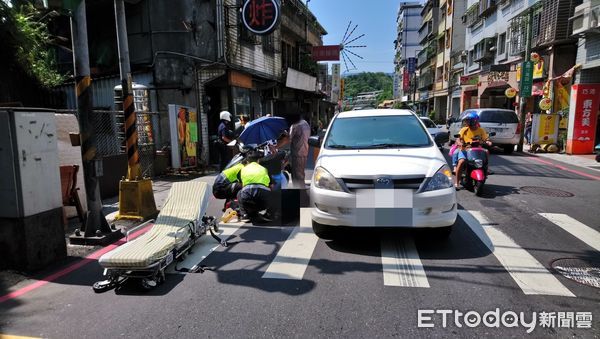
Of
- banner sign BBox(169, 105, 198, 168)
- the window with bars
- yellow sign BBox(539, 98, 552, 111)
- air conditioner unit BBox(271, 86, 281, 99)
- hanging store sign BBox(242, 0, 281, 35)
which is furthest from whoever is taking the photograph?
air conditioner unit BBox(271, 86, 281, 99)

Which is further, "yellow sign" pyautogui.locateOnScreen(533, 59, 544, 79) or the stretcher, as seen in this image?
"yellow sign" pyautogui.locateOnScreen(533, 59, 544, 79)

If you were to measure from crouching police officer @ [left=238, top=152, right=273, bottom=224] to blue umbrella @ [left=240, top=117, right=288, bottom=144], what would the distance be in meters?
1.18

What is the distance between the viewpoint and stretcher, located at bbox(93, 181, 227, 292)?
12.8ft

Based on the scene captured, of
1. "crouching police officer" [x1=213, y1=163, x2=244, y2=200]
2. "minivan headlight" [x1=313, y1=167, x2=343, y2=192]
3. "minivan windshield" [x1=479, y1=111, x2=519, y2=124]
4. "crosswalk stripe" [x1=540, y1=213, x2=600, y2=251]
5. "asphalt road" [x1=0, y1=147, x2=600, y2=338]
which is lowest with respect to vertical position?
"asphalt road" [x1=0, y1=147, x2=600, y2=338]

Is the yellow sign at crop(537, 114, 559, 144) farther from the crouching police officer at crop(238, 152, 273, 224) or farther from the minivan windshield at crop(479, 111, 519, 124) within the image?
the crouching police officer at crop(238, 152, 273, 224)

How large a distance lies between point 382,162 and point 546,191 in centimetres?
578

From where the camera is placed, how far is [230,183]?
643cm

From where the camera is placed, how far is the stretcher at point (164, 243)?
153 inches

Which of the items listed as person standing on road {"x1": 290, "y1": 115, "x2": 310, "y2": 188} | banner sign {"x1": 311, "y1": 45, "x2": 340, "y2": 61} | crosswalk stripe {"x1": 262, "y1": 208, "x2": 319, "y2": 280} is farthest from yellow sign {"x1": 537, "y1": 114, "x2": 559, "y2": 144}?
crosswalk stripe {"x1": 262, "y1": 208, "x2": 319, "y2": 280}

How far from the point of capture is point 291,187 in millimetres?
8250

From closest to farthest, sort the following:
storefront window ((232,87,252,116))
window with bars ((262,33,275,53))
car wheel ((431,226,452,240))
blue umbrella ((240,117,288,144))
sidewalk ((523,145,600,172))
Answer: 1. car wheel ((431,226,452,240))
2. blue umbrella ((240,117,288,144))
3. sidewalk ((523,145,600,172))
4. storefront window ((232,87,252,116))
5. window with bars ((262,33,275,53))

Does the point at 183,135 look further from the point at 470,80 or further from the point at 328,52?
the point at 470,80

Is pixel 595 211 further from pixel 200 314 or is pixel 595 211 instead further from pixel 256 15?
pixel 256 15

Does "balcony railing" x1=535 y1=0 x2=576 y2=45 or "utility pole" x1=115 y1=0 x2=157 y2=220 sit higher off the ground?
"balcony railing" x1=535 y1=0 x2=576 y2=45
